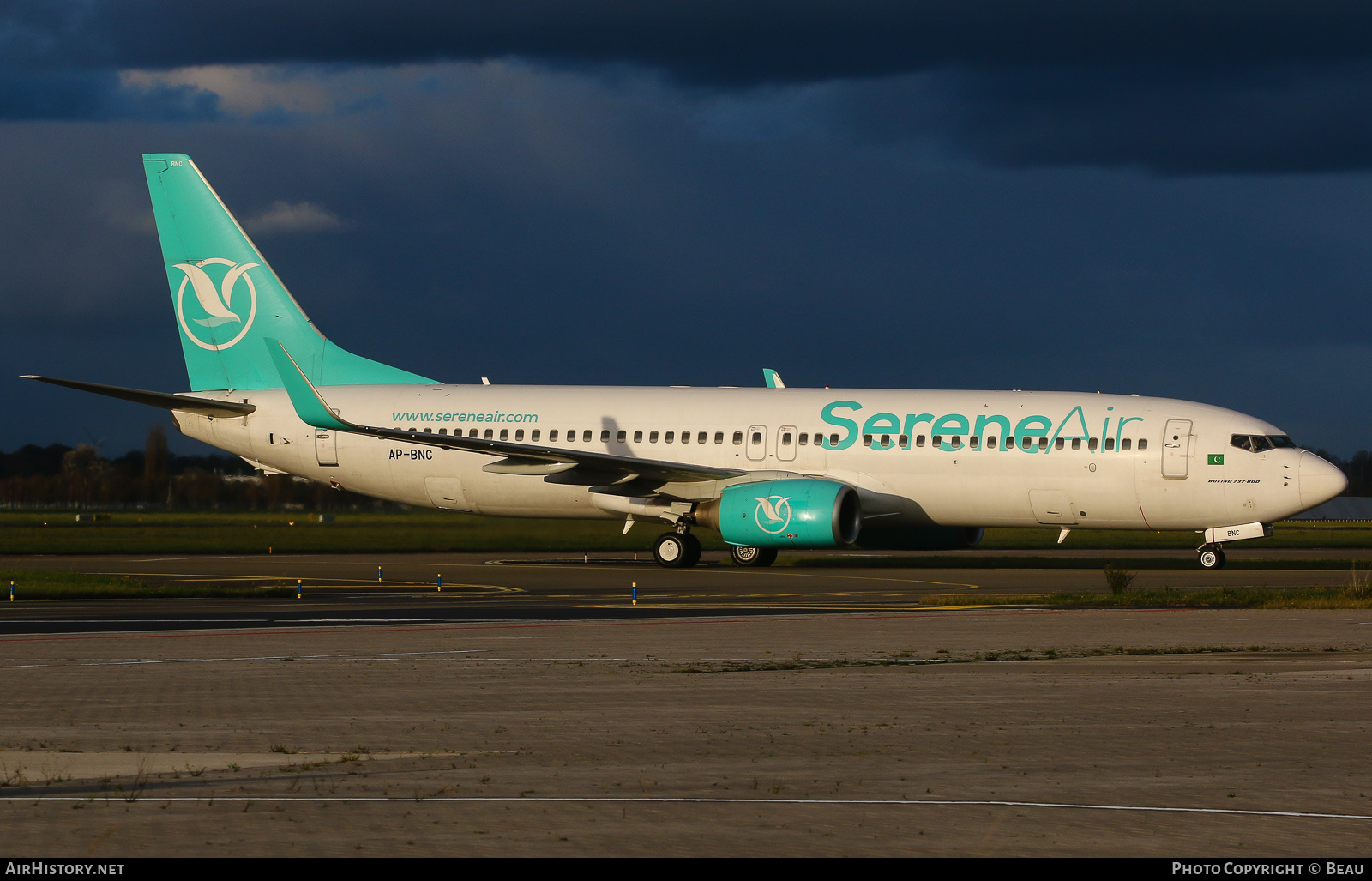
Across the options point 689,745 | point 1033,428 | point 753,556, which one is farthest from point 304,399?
point 689,745

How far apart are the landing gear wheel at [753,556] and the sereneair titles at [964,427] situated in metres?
3.09

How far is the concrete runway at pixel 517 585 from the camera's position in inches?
848

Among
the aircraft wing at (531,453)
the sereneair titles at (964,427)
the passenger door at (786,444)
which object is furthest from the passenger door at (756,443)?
the sereneair titles at (964,427)

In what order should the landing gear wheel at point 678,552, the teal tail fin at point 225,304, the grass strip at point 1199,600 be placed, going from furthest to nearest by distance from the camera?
→ the teal tail fin at point 225,304 → the landing gear wheel at point 678,552 → the grass strip at point 1199,600

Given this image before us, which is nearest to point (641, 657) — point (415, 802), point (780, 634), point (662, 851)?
point (780, 634)

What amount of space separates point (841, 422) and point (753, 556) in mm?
3795

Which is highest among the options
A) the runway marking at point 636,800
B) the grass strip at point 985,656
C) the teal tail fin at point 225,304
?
the teal tail fin at point 225,304

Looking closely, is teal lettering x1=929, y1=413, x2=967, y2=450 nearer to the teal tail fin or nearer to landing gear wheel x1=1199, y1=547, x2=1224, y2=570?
landing gear wheel x1=1199, y1=547, x2=1224, y2=570

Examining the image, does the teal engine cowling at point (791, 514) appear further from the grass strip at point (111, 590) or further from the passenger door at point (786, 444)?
the grass strip at point (111, 590)

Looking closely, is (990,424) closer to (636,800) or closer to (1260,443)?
(1260,443)

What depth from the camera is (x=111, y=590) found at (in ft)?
85.1

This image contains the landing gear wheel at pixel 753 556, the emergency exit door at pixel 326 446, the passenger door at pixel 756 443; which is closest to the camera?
the passenger door at pixel 756 443

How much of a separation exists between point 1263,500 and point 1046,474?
4.43 metres

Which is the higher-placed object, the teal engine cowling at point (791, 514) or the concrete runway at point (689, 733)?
the teal engine cowling at point (791, 514)
